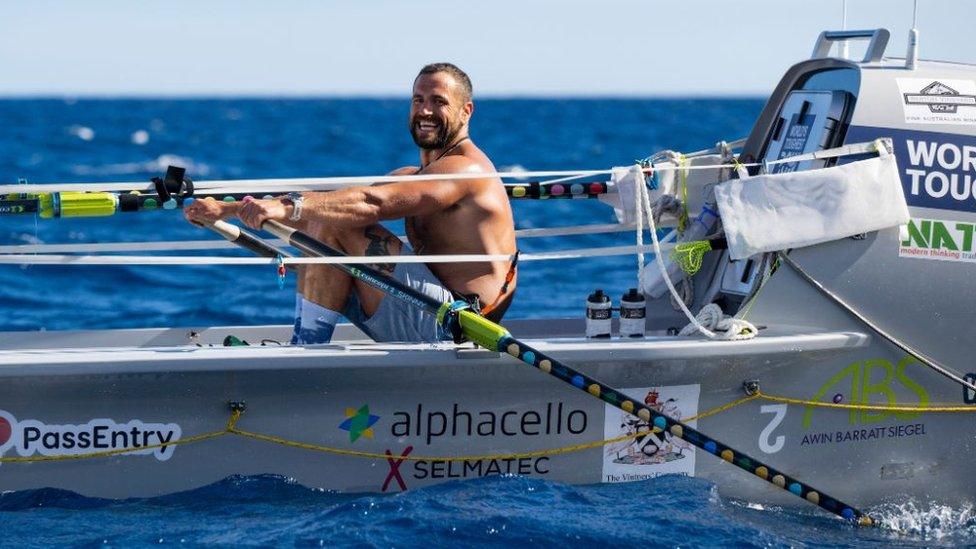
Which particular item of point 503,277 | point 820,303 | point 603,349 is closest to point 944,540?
point 820,303

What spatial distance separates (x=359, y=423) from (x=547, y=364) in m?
0.87

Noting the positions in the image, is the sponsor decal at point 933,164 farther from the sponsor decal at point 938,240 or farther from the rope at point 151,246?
the rope at point 151,246

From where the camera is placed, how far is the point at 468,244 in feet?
20.2

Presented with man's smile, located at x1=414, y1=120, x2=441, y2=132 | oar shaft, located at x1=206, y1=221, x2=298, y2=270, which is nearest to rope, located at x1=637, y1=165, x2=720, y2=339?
man's smile, located at x1=414, y1=120, x2=441, y2=132

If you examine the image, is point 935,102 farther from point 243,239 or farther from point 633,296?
point 243,239

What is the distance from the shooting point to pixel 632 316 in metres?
6.02

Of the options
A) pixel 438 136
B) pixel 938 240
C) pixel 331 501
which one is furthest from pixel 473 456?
pixel 938 240

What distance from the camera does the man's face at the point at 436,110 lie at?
6297 millimetres

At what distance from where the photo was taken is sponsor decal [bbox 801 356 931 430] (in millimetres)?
6160

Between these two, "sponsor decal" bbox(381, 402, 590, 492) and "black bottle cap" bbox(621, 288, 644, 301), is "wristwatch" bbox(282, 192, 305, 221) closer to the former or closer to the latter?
"sponsor decal" bbox(381, 402, 590, 492)

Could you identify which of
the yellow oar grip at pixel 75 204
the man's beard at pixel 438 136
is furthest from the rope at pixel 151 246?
the man's beard at pixel 438 136

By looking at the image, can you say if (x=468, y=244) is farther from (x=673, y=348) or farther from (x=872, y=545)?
(x=872, y=545)

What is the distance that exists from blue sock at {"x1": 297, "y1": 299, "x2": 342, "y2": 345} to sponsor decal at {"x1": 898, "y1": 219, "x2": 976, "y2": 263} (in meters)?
2.55

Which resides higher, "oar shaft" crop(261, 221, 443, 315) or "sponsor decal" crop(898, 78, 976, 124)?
"sponsor decal" crop(898, 78, 976, 124)
